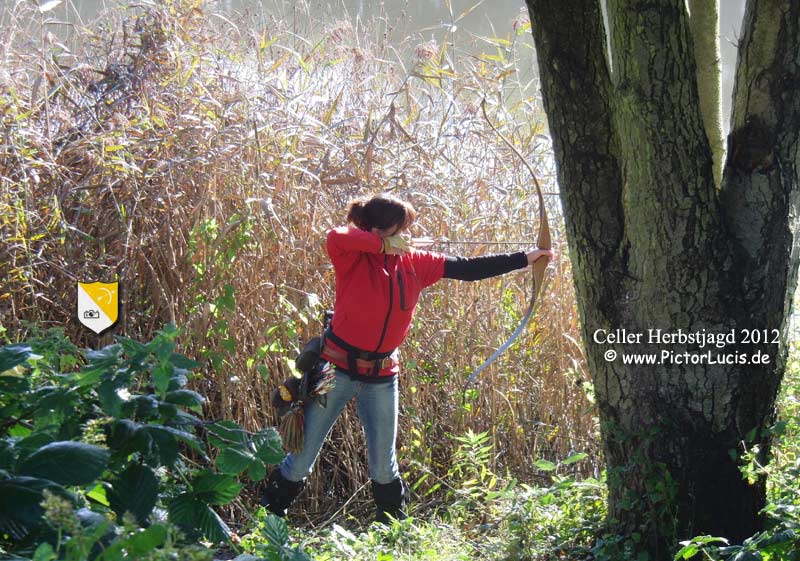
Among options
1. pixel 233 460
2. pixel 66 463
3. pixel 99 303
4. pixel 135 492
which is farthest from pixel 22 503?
pixel 99 303

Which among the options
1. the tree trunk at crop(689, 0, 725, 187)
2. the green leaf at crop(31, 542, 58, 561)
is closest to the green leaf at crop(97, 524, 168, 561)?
the green leaf at crop(31, 542, 58, 561)

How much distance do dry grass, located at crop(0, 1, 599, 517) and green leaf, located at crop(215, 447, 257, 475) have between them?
2.33 metres

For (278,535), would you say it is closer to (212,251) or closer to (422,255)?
(422,255)

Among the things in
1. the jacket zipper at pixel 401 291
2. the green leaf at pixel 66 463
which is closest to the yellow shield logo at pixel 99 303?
the jacket zipper at pixel 401 291

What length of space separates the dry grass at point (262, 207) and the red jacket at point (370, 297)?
1.25ft

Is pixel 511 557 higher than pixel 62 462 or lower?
lower

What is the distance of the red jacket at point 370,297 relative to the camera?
12.6ft

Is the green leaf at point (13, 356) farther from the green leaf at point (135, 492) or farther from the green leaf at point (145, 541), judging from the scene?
the green leaf at point (145, 541)

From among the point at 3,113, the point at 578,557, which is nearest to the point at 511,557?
the point at 578,557

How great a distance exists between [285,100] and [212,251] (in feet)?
3.00

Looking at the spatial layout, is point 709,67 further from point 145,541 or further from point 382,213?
point 145,541

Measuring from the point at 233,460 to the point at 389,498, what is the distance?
2446mm

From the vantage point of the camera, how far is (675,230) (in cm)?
284

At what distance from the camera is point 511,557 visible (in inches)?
109
